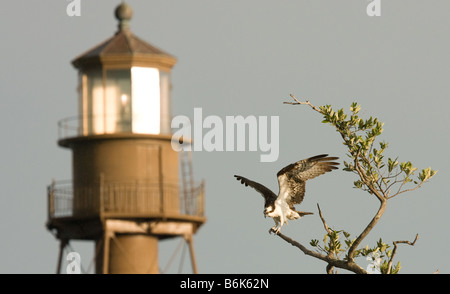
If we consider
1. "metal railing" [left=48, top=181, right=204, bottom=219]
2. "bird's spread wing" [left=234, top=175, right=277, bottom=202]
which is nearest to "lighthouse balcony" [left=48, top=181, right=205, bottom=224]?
"metal railing" [left=48, top=181, right=204, bottom=219]

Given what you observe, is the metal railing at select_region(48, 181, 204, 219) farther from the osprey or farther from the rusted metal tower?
the osprey

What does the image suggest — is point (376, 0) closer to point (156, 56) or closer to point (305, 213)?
point (156, 56)

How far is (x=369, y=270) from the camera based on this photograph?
24938 mm

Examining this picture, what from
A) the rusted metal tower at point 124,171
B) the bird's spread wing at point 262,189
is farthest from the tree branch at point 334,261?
the rusted metal tower at point 124,171

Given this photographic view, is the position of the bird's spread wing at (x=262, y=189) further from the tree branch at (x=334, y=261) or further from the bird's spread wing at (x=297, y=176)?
the tree branch at (x=334, y=261)

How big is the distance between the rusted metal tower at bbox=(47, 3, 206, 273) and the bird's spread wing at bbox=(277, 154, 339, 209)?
27237 millimetres

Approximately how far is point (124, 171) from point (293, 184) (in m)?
27.8

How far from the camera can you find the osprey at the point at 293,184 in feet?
87.9

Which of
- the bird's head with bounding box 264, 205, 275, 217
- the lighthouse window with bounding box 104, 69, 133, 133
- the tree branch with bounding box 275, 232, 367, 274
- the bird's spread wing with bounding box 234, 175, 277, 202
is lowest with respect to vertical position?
the tree branch with bounding box 275, 232, 367, 274

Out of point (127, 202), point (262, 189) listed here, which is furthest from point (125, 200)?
point (262, 189)

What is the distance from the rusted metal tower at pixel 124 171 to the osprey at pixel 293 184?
27.2 meters

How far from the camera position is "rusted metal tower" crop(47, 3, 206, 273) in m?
54.7

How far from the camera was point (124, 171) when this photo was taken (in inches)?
2154
